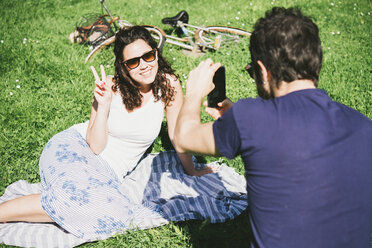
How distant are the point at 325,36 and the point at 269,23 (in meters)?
5.37

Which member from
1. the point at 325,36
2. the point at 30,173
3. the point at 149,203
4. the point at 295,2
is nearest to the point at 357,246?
the point at 149,203

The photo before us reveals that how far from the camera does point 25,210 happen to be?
289cm

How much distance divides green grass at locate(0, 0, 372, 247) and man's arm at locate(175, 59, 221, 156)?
1.53 m

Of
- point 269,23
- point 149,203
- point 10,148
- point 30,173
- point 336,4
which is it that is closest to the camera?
point 269,23

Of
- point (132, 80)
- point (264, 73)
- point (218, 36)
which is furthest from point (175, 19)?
point (264, 73)

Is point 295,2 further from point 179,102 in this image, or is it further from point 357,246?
point 357,246

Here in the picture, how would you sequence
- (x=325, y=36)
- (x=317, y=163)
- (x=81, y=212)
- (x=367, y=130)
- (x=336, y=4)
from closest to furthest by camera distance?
(x=317, y=163)
(x=367, y=130)
(x=81, y=212)
(x=325, y=36)
(x=336, y=4)

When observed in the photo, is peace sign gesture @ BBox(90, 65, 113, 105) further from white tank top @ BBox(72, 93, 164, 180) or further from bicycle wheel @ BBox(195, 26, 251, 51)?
bicycle wheel @ BBox(195, 26, 251, 51)

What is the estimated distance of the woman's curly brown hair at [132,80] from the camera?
3131 mm

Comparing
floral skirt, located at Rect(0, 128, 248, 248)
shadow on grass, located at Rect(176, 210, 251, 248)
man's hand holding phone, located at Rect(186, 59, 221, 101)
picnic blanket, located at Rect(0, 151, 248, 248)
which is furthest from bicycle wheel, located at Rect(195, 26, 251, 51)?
man's hand holding phone, located at Rect(186, 59, 221, 101)

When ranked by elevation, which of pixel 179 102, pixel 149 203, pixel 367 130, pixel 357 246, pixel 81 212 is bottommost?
pixel 149 203

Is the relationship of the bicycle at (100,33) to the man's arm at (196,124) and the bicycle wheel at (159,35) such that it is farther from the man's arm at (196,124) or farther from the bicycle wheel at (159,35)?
the man's arm at (196,124)

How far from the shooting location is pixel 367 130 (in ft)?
4.86

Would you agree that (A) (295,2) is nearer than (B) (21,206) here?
No
